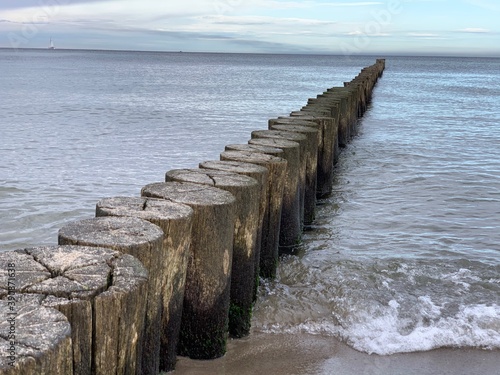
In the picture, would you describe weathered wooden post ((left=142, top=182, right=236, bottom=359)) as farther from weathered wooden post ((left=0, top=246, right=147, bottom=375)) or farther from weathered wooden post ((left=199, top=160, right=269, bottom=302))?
weathered wooden post ((left=0, top=246, right=147, bottom=375))

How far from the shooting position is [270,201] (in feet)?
16.9

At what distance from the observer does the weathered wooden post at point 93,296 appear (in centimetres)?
231

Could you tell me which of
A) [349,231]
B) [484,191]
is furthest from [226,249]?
[484,191]

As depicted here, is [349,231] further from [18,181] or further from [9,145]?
[9,145]

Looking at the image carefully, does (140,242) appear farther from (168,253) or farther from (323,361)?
(323,361)

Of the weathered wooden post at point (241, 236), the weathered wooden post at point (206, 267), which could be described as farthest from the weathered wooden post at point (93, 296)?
the weathered wooden post at point (241, 236)

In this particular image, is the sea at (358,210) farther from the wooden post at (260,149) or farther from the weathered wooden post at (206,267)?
the wooden post at (260,149)

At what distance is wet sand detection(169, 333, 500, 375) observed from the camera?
3.98m

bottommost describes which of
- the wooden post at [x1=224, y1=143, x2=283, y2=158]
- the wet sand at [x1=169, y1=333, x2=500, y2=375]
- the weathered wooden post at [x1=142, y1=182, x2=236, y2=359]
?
the wet sand at [x1=169, y1=333, x2=500, y2=375]

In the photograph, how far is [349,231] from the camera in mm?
7102

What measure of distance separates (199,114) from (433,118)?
7545 mm

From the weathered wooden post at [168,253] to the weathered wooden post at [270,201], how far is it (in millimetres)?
1586

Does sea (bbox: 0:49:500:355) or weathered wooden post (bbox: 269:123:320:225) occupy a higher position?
weathered wooden post (bbox: 269:123:320:225)

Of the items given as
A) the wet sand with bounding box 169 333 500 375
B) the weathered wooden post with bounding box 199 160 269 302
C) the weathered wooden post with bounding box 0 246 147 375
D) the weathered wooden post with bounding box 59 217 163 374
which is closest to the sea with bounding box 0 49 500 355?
the wet sand with bounding box 169 333 500 375
